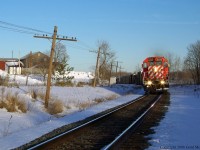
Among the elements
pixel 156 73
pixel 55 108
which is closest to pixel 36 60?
pixel 156 73

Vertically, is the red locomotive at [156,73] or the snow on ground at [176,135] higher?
the red locomotive at [156,73]

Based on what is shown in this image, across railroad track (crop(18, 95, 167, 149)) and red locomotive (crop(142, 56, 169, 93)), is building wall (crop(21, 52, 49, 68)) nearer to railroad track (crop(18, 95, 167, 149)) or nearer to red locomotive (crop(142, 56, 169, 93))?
red locomotive (crop(142, 56, 169, 93))

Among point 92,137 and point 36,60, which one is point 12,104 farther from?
point 36,60

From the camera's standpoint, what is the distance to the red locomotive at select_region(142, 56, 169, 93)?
33.6 metres

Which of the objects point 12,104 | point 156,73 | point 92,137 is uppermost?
point 156,73

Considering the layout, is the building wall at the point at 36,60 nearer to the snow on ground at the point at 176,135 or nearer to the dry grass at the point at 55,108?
the dry grass at the point at 55,108

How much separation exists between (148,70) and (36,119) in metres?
19.5

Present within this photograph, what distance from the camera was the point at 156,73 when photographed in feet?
111

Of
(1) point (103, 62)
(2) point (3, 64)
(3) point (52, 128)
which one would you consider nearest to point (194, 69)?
(1) point (103, 62)

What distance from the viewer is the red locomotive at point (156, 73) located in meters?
33.6

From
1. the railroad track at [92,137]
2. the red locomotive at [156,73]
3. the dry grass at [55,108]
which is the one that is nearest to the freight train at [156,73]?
the red locomotive at [156,73]

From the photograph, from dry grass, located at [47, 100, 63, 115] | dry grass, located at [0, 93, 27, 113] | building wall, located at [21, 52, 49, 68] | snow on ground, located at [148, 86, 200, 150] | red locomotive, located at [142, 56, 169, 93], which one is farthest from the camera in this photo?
building wall, located at [21, 52, 49, 68]

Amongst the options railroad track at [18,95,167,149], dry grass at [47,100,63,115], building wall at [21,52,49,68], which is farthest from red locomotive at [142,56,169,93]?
building wall at [21,52,49,68]

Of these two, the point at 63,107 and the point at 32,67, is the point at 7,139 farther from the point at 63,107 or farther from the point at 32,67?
the point at 32,67
